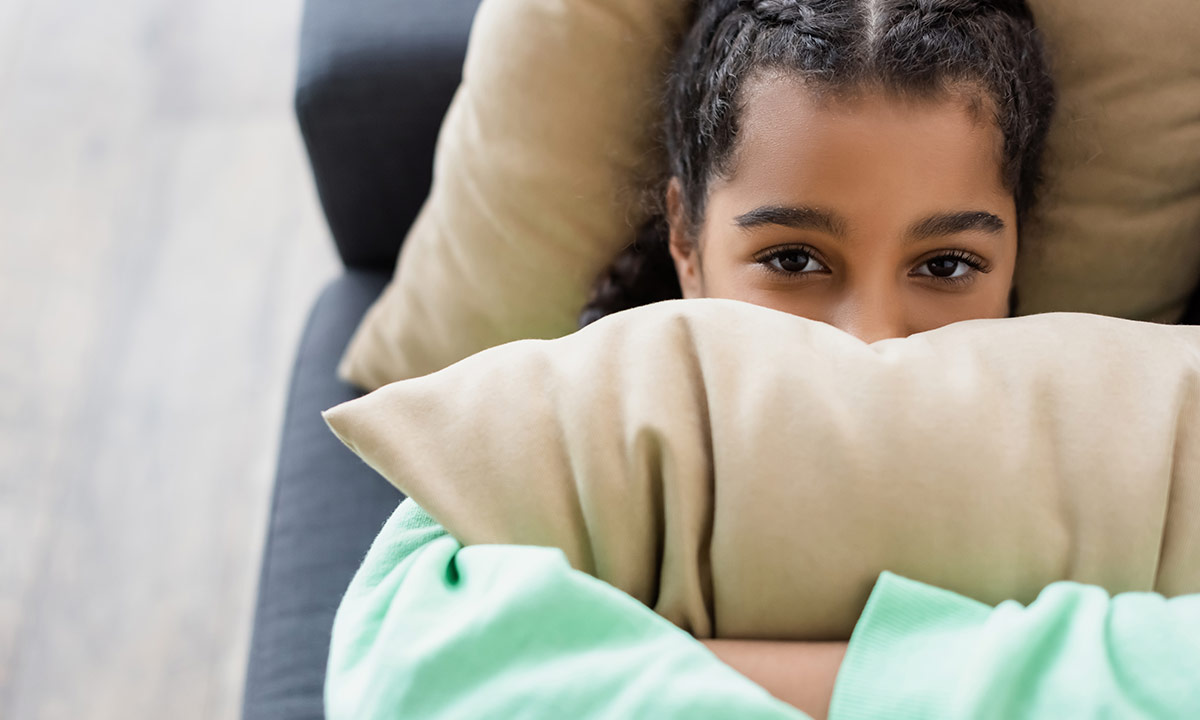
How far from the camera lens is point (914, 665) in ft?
1.83

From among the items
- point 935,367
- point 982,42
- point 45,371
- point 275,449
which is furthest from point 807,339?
point 45,371

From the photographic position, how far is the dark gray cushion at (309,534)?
102 cm

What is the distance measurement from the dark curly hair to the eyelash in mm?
67

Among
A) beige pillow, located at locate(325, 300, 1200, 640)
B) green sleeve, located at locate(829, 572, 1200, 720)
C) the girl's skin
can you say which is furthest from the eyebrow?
green sleeve, located at locate(829, 572, 1200, 720)

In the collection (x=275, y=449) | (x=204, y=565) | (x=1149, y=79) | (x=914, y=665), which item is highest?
(x=1149, y=79)

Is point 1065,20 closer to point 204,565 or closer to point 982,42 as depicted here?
point 982,42

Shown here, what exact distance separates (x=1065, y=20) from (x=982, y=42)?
0.32 ft

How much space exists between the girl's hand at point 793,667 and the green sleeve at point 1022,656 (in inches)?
1.0

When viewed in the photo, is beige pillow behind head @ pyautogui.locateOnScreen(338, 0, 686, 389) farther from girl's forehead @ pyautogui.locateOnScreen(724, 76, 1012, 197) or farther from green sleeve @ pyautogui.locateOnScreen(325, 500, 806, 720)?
green sleeve @ pyautogui.locateOnScreen(325, 500, 806, 720)

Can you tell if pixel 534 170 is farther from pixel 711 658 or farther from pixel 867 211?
pixel 711 658

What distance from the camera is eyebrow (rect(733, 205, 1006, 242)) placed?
0.77 m

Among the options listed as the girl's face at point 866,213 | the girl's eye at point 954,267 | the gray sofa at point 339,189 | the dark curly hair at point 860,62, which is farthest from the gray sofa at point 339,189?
the girl's eye at point 954,267

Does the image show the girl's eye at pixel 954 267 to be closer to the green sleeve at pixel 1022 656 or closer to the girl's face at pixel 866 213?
the girl's face at pixel 866 213

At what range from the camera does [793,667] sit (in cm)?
60
